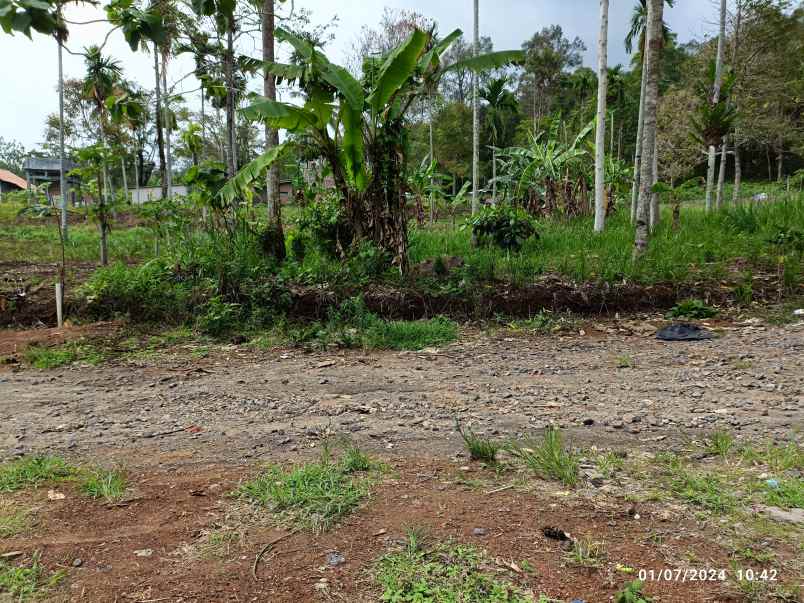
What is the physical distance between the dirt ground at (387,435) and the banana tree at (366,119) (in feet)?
8.78

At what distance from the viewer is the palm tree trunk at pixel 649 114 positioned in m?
7.65

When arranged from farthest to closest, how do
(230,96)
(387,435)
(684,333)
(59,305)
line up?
(230,96), (59,305), (684,333), (387,435)

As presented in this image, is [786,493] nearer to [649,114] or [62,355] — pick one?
[649,114]

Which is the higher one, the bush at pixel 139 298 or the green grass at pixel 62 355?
the bush at pixel 139 298

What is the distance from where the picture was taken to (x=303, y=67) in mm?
7887

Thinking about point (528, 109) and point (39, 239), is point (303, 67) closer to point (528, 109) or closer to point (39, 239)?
point (39, 239)

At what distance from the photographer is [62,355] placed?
6.24 m

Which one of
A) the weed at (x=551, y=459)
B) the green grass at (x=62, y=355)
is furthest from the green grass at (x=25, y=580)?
the green grass at (x=62, y=355)

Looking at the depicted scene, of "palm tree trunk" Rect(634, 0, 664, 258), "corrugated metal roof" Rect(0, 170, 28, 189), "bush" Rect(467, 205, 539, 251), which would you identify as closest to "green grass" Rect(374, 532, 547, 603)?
"palm tree trunk" Rect(634, 0, 664, 258)

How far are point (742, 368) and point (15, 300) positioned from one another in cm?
957

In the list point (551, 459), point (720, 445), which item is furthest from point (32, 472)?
point (720, 445)

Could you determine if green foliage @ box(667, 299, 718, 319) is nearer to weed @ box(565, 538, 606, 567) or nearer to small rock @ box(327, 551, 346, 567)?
weed @ box(565, 538, 606, 567)

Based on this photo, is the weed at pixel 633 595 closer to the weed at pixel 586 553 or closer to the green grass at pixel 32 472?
the weed at pixel 586 553

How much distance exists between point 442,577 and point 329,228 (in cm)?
742
